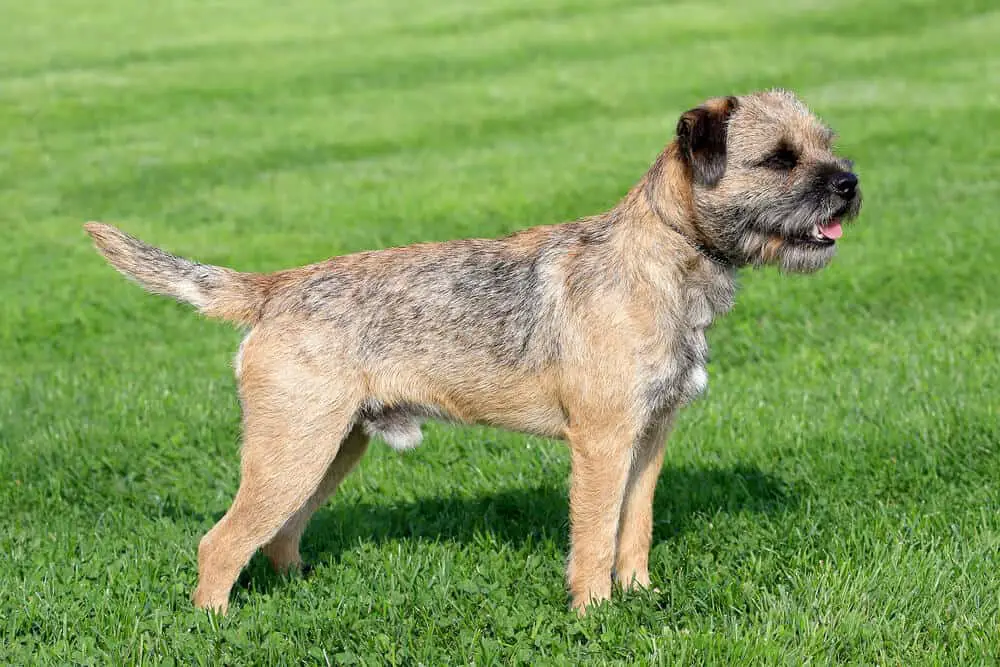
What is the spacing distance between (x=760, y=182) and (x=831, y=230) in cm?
39

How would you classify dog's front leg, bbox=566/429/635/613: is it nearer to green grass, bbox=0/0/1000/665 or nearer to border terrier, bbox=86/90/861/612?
border terrier, bbox=86/90/861/612

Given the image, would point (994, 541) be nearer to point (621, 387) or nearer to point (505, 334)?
point (621, 387)

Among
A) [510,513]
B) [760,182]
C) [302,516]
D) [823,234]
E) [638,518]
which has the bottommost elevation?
[510,513]

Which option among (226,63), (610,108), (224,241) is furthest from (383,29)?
(224,241)

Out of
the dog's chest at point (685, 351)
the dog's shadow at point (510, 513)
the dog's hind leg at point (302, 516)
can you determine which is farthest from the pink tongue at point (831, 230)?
the dog's hind leg at point (302, 516)

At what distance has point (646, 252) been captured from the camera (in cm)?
503

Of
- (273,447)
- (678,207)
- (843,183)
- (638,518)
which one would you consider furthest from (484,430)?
(843,183)

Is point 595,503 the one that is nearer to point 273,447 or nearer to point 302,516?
→ point 273,447

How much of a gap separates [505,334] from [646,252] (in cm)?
71

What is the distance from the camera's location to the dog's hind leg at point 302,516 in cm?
557

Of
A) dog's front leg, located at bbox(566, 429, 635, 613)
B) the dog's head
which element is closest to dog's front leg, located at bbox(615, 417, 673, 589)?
dog's front leg, located at bbox(566, 429, 635, 613)

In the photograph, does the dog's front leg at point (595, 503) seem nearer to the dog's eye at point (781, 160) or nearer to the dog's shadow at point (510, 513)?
the dog's shadow at point (510, 513)

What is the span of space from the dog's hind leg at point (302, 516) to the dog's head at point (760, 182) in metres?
1.94

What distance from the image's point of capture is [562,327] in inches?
199
